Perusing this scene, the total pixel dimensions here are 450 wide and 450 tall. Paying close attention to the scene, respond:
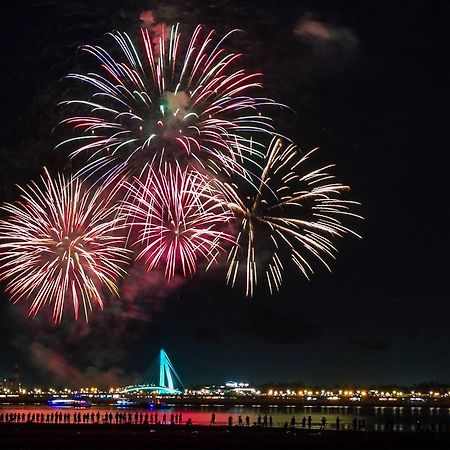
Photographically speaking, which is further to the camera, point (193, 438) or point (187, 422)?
point (187, 422)

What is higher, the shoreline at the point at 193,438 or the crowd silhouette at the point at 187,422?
the crowd silhouette at the point at 187,422

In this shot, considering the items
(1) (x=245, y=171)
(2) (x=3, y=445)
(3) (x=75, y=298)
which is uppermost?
(1) (x=245, y=171)

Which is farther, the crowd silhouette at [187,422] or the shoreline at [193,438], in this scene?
the crowd silhouette at [187,422]

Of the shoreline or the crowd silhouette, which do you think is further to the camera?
the crowd silhouette

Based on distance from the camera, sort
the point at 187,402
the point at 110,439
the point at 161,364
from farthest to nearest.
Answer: the point at 187,402, the point at 161,364, the point at 110,439

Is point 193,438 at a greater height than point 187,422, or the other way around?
point 187,422

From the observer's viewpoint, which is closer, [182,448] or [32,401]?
[182,448]

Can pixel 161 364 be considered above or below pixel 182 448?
above

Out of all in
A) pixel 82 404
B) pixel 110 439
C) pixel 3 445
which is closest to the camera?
pixel 3 445

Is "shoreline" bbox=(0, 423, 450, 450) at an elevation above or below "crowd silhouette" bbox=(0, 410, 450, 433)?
below

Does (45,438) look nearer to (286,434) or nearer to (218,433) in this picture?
(218,433)

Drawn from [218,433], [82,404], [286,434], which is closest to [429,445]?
[286,434]
